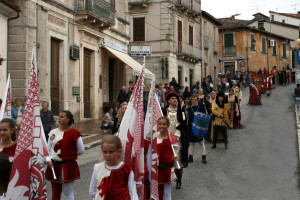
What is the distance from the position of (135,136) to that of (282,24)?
57.0 m

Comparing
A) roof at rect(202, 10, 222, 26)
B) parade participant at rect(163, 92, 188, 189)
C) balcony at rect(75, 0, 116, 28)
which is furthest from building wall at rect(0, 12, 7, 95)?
roof at rect(202, 10, 222, 26)

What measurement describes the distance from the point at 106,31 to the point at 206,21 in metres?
20.4

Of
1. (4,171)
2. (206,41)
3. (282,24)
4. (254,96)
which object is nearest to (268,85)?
(254,96)

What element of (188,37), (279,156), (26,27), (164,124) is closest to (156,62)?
(188,37)

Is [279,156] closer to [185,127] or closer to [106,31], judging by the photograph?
[185,127]

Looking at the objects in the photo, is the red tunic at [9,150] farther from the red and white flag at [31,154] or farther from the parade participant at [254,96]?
the parade participant at [254,96]

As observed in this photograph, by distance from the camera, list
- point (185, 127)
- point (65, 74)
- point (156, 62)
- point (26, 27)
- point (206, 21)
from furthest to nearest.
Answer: point (206, 21) < point (156, 62) < point (65, 74) < point (26, 27) < point (185, 127)

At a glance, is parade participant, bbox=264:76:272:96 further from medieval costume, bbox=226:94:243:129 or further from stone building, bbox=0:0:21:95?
stone building, bbox=0:0:21:95

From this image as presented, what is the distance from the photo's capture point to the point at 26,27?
1506 cm

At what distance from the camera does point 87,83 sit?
20172mm

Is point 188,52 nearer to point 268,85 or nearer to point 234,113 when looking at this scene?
point 268,85

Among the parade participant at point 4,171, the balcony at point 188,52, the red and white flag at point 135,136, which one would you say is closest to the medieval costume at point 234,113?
the red and white flag at point 135,136

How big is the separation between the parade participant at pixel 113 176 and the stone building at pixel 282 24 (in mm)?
52285

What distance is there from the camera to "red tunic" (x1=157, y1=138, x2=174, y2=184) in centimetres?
621
